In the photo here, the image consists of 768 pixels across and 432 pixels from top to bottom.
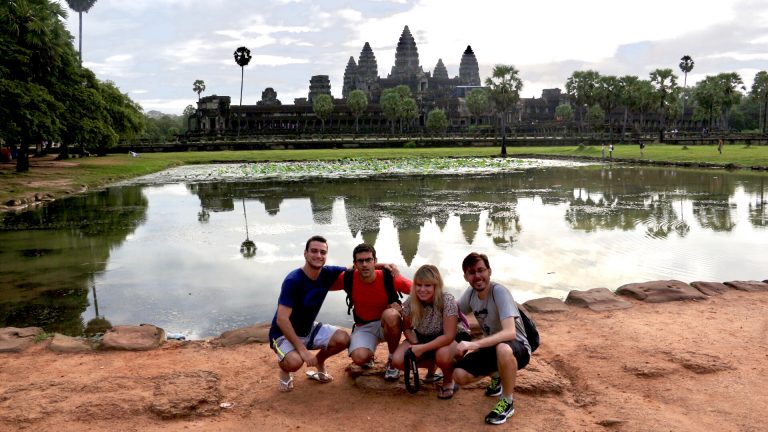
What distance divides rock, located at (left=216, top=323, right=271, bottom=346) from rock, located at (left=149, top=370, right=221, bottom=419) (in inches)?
36.6

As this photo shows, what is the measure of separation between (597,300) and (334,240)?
6334 millimetres

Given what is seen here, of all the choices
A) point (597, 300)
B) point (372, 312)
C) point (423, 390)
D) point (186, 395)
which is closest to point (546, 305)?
point (597, 300)

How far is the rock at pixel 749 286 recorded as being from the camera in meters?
8.07

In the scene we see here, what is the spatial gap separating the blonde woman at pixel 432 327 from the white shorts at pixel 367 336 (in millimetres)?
269

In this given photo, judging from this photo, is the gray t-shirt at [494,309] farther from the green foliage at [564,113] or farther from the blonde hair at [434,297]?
the green foliage at [564,113]

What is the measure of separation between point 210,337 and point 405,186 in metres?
17.6

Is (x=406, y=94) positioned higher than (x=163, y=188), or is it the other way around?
(x=406, y=94)

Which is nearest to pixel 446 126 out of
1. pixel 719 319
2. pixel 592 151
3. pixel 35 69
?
pixel 592 151

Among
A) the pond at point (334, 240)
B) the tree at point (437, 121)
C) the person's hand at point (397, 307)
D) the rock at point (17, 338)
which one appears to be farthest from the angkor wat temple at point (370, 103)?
the person's hand at point (397, 307)

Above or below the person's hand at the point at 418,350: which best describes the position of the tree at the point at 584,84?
above

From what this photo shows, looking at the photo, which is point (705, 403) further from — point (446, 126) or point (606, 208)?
point (446, 126)

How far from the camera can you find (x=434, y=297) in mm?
4910

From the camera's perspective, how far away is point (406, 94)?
95625mm

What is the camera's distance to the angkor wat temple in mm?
85125
